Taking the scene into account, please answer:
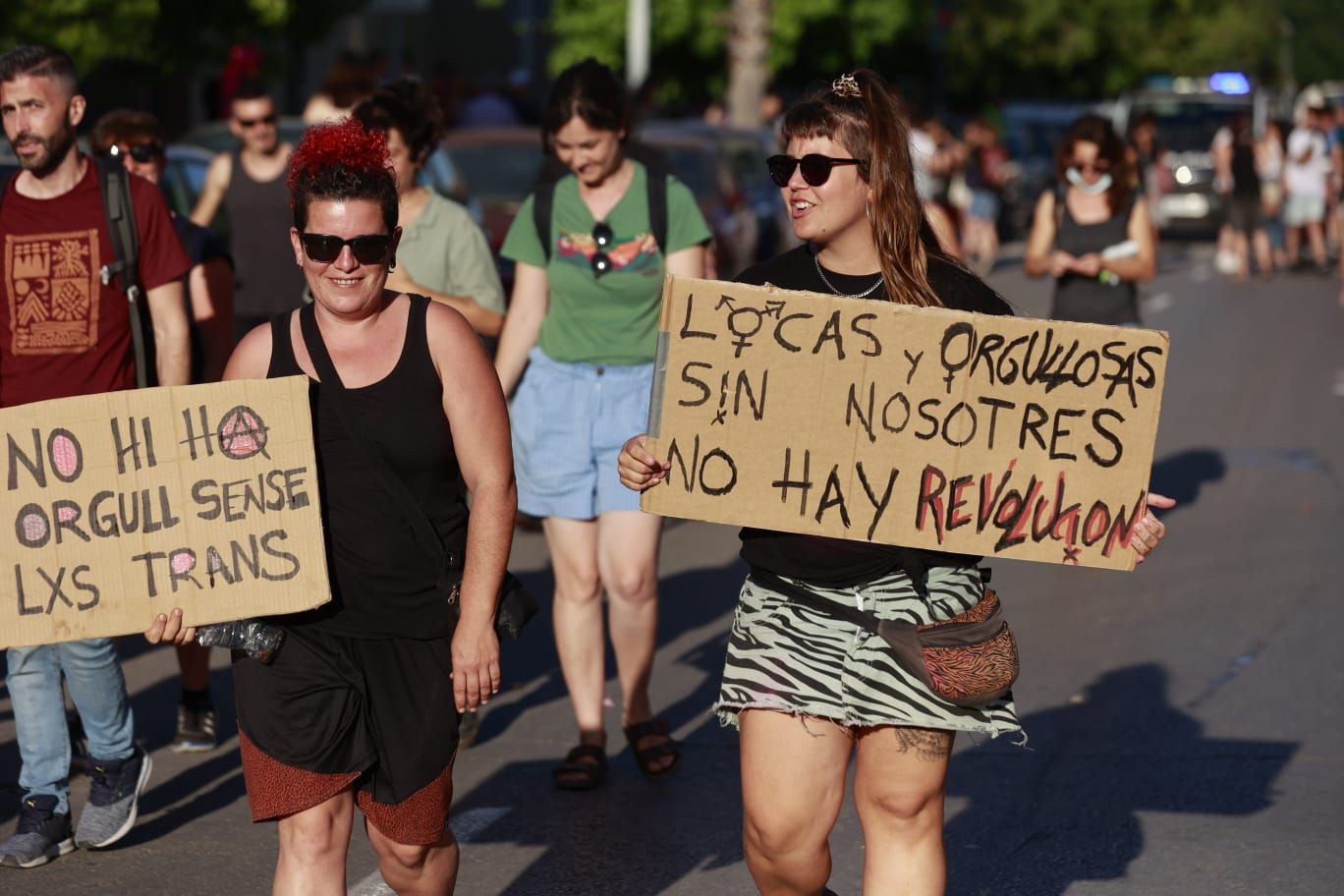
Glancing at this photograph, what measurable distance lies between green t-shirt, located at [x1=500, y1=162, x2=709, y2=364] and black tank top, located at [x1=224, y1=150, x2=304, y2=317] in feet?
6.17

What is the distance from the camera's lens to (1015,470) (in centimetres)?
A: 392

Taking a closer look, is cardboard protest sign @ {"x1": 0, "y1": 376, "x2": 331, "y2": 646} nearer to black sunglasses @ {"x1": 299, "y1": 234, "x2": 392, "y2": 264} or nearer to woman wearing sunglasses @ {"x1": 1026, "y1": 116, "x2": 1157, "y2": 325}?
black sunglasses @ {"x1": 299, "y1": 234, "x2": 392, "y2": 264}

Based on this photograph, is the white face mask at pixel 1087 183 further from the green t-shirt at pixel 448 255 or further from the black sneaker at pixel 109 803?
the black sneaker at pixel 109 803

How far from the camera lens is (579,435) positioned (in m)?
6.09

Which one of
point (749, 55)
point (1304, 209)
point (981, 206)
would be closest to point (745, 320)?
point (1304, 209)

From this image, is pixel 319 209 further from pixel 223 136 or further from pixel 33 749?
pixel 223 136

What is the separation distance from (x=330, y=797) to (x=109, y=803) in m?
1.72

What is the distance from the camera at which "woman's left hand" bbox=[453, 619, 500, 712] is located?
13.0 feet

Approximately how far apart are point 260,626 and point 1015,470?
147 cm

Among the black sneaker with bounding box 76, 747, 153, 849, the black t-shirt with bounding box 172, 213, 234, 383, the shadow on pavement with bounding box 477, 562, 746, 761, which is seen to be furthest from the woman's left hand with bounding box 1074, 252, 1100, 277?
the black sneaker with bounding box 76, 747, 153, 849

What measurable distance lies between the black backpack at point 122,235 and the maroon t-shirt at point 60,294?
0.6 inches

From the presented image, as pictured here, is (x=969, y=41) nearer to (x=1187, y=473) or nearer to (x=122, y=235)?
(x=1187, y=473)

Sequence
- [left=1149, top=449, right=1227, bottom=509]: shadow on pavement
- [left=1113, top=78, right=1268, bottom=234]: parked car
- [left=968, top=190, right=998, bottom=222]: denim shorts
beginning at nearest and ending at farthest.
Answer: [left=1149, top=449, right=1227, bottom=509]: shadow on pavement, [left=968, top=190, right=998, bottom=222]: denim shorts, [left=1113, top=78, right=1268, bottom=234]: parked car

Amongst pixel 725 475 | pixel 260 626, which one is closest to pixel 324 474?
pixel 260 626
